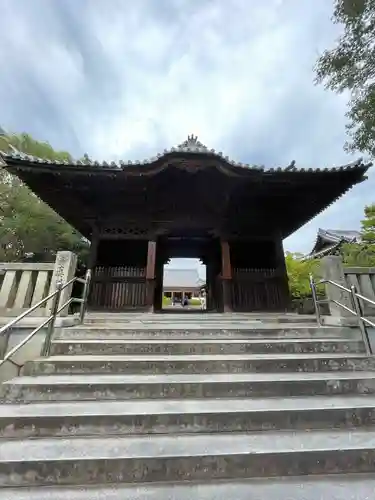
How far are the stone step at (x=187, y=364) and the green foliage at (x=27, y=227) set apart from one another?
7410mm

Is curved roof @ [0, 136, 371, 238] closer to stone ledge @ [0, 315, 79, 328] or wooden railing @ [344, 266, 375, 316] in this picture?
wooden railing @ [344, 266, 375, 316]

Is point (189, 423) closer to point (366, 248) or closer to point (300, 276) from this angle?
point (366, 248)

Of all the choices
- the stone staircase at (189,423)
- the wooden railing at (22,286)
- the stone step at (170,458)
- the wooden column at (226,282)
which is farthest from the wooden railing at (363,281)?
the wooden railing at (22,286)

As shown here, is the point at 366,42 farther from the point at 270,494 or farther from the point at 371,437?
the point at 270,494

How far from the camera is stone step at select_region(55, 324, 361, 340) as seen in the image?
3.32 metres

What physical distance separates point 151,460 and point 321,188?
6.59 m

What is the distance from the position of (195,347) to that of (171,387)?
2.52 feet

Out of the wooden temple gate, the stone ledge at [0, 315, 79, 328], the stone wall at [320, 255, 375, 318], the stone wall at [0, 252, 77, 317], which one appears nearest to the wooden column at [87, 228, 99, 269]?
the wooden temple gate

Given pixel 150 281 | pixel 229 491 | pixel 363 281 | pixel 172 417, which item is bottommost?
pixel 229 491

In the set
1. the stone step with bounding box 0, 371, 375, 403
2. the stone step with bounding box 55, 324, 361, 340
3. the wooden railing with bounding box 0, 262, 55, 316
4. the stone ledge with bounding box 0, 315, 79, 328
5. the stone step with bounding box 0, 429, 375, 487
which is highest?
the wooden railing with bounding box 0, 262, 55, 316

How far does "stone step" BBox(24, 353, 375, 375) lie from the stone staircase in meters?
0.01

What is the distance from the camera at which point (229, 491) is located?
1.43 meters

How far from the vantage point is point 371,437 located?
5.92 ft

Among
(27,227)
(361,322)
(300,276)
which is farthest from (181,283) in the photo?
(361,322)
